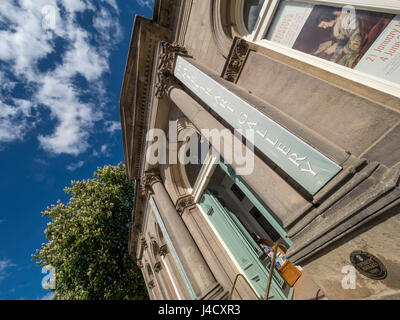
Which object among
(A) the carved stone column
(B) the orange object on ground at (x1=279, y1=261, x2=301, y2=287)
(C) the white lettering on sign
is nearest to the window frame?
(C) the white lettering on sign

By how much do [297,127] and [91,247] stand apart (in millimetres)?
12760

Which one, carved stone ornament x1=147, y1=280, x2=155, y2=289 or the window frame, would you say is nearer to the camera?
the window frame

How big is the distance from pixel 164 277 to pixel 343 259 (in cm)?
969

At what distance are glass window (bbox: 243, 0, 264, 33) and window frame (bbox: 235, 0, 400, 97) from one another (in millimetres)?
97

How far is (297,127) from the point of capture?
2477 mm

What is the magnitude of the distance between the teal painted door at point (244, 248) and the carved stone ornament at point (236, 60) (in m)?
4.54

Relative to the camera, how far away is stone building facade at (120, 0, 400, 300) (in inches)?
63.7

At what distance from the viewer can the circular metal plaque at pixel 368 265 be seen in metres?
1.49

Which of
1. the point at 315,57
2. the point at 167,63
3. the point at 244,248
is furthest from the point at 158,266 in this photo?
the point at 315,57

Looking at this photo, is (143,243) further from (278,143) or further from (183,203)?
(278,143)

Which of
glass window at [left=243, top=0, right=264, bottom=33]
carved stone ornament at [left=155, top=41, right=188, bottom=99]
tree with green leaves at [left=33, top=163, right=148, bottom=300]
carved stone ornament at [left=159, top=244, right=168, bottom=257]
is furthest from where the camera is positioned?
tree with green leaves at [left=33, top=163, right=148, bottom=300]

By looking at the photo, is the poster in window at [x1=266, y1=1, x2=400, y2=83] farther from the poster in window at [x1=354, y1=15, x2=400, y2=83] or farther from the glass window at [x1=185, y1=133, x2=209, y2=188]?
the glass window at [x1=185, y1=133, x2=209, y2=188]

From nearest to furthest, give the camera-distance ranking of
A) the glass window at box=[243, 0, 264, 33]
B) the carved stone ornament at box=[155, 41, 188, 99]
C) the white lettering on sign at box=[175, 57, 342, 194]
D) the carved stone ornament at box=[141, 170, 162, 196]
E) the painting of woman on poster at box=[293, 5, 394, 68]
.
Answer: the white lettering on sign at box=[175, 57, 342, 194] < the painting of woman on poster at box=[293, 5, 394, 68] < the glass window at box=[243, 0, 264, 33] < the carved stone ornament at box=[155, 41, 188, 99] < the carved stone ornament at box=[141, 170, 162, 196]
